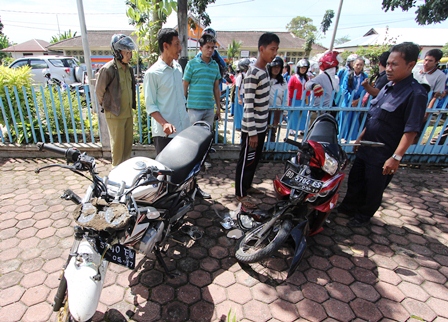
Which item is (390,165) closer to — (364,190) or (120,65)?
(364,190)

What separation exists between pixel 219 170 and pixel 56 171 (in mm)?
2653

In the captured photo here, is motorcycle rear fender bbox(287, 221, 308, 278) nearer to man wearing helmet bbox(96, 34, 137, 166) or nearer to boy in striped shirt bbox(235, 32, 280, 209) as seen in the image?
boy in striped shirt bbox(235, 32, 280, 209)

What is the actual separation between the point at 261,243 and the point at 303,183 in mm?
681

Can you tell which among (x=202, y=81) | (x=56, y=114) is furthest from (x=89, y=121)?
(x=202, y=81)

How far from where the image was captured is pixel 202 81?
12.1ft

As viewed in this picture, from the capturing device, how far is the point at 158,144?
10.5 ft

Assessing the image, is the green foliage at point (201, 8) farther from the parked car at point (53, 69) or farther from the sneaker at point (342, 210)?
the sneaker at point (342, 210)

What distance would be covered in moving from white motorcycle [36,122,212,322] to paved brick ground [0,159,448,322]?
347mm

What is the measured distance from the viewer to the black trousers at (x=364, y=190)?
292 cm

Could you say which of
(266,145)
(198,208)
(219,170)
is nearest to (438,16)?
(266,145)

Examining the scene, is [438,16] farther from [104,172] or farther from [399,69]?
[104,172]

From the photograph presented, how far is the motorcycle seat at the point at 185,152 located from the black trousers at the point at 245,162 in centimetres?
55

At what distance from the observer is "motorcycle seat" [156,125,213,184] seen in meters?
2.33

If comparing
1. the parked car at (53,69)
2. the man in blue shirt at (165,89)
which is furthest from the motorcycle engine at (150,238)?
the parked car at (53,69)
